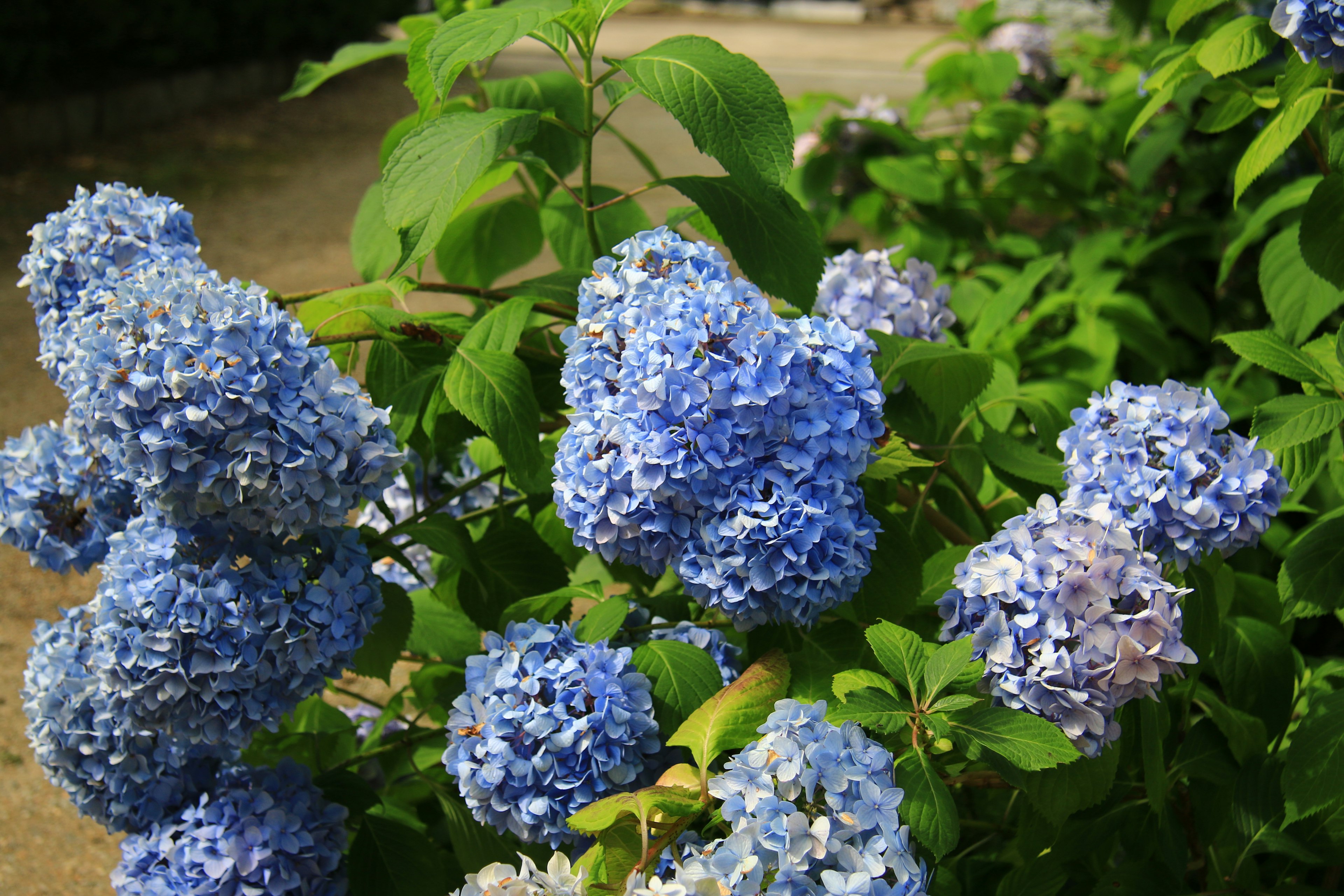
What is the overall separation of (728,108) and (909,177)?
186 centimetres

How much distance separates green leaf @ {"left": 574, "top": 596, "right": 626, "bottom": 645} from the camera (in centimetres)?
108

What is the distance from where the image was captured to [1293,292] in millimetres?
1780

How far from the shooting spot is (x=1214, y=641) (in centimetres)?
116

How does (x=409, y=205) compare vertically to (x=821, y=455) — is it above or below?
above

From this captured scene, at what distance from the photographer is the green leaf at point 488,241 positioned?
5.78 feet

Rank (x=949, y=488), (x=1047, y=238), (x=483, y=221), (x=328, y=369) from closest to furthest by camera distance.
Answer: (x=328, y=369) < (x=949, y=488) < (x=483, y=221) < (x=1047, y=238)

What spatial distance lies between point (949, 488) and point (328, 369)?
0.95m

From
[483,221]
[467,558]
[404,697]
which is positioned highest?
[483,221]

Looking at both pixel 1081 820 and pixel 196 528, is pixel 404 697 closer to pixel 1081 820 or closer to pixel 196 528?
pixel 196 528

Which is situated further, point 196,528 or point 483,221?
point 483,221

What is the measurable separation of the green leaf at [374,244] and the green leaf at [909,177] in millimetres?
1592

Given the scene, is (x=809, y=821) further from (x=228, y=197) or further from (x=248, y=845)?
(x=228, y=197)

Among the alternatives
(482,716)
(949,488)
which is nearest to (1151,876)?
(949,488)

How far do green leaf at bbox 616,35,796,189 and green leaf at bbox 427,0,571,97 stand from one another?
11 centimetres
